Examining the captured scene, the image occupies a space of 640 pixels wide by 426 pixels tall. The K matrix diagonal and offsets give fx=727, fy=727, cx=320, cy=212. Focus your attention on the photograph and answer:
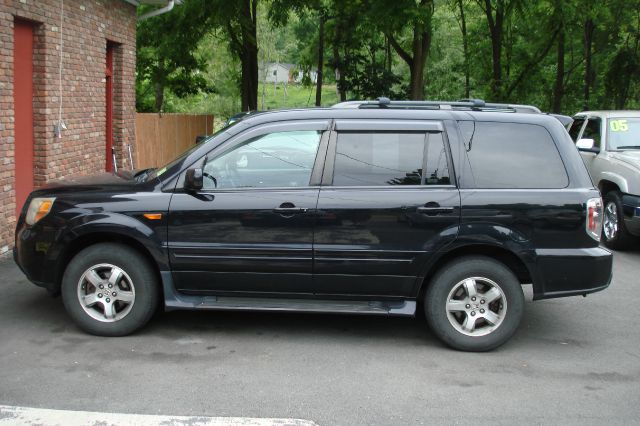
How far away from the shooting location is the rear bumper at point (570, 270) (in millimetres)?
5477

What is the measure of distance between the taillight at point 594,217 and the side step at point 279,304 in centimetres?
144

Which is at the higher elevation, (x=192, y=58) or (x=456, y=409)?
(x=192, y=58)

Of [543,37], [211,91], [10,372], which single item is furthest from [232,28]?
[10,372]

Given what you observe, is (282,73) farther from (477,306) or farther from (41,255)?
(477,306)

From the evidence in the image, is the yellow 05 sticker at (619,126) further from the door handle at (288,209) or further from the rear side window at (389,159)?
the door handle at (288,209)

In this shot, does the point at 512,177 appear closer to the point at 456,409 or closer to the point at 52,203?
the point at 456,409

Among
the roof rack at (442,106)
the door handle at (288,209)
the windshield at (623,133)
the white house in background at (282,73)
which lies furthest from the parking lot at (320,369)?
the white house in background at (282,73)

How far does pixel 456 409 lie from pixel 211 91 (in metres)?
23.6

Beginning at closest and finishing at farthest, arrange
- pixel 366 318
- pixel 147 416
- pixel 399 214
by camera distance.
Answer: pixel 147 416 < pixel 399 214 < pixel 366 318

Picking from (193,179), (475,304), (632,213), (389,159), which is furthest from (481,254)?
(632,213)

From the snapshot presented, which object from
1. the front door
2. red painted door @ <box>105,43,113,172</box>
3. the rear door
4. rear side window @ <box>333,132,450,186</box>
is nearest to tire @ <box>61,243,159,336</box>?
the front door

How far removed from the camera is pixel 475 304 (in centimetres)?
557

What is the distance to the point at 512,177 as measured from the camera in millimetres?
5602

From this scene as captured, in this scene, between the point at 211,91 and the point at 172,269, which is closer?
the point at 172,269
